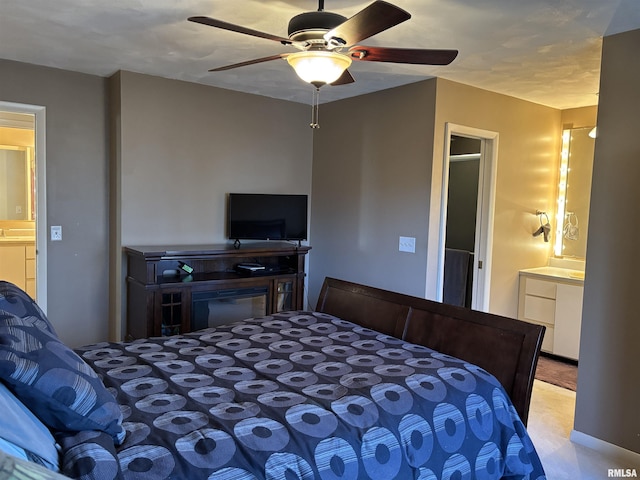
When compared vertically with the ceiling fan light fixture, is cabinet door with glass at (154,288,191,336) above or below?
below

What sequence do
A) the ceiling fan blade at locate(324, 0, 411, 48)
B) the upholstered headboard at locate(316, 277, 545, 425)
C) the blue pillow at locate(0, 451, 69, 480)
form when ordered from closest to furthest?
the blue pillow at locate(0, 451, 69, 480), the ceiling fan blade at locate(324, 0, 411, 48), the upholstered headboard at locate(316, 277, 545, 425)

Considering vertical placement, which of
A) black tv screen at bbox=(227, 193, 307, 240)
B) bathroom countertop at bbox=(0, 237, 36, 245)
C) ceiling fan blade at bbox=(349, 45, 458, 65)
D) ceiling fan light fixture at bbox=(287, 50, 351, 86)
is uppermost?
ceiling fan blade at bbox=(349, 45, 458, 65)

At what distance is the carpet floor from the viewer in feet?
12.8

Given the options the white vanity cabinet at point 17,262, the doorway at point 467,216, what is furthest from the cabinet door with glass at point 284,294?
the white vanity cabinet at point 17,262

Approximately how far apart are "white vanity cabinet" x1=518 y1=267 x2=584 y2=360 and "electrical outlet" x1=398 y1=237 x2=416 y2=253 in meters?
1.40

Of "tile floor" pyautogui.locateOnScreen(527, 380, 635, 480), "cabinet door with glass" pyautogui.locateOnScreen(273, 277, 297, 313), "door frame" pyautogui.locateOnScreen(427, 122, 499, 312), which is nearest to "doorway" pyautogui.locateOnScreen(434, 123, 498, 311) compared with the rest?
"door frame" pyautogui.locateOnScreen(427, 122, 499, 312)

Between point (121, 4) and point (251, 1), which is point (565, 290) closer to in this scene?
point (251, 1)

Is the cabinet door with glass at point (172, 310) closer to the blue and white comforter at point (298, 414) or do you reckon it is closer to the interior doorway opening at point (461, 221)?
the blue and white comforter at point (298, 414)

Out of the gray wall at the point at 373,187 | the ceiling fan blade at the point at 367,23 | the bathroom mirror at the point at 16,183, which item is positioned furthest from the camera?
the bathroom mirror at the point at 16,183

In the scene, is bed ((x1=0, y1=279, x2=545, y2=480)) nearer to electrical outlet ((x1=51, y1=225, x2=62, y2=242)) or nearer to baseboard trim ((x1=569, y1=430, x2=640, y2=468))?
baseboard trim ((x1=569, y1=430, x2=640, y2=468))

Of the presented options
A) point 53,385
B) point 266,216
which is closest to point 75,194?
point 266,216

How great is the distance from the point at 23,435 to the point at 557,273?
451 cm

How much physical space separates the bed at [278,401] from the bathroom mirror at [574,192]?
2.83 metres

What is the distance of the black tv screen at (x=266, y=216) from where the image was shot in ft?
14.3
